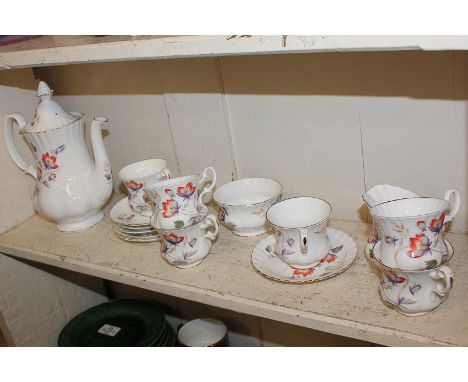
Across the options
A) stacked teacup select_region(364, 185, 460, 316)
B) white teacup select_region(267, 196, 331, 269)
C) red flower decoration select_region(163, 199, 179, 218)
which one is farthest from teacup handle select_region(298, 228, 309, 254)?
red flower decoration select_region(163, 199, 179, 218)

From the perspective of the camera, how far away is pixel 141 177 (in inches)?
39.2

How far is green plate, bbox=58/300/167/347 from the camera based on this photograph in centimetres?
117

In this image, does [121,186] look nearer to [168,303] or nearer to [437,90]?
[168,303]

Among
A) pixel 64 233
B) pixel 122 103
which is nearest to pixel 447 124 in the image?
pixel 122 103

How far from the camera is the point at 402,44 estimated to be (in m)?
0.56

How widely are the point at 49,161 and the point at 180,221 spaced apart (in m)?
0.32

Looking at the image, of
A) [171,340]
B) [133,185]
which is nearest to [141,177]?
[133,185]

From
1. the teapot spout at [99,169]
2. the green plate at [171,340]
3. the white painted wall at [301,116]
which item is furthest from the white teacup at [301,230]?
the green plate at [171,340]

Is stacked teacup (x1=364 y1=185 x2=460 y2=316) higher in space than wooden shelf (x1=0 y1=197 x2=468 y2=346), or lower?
higher

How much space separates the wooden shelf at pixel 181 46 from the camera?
0.56 metres

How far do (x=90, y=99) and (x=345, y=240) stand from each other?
66cm

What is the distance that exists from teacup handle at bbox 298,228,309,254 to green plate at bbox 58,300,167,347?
0.49m

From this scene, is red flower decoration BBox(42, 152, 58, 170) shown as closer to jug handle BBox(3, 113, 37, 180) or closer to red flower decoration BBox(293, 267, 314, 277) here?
jug handle BBox(3, 113, 37, 180)

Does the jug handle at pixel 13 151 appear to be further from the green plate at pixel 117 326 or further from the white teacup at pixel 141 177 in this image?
the green plate at pixel 117 326
